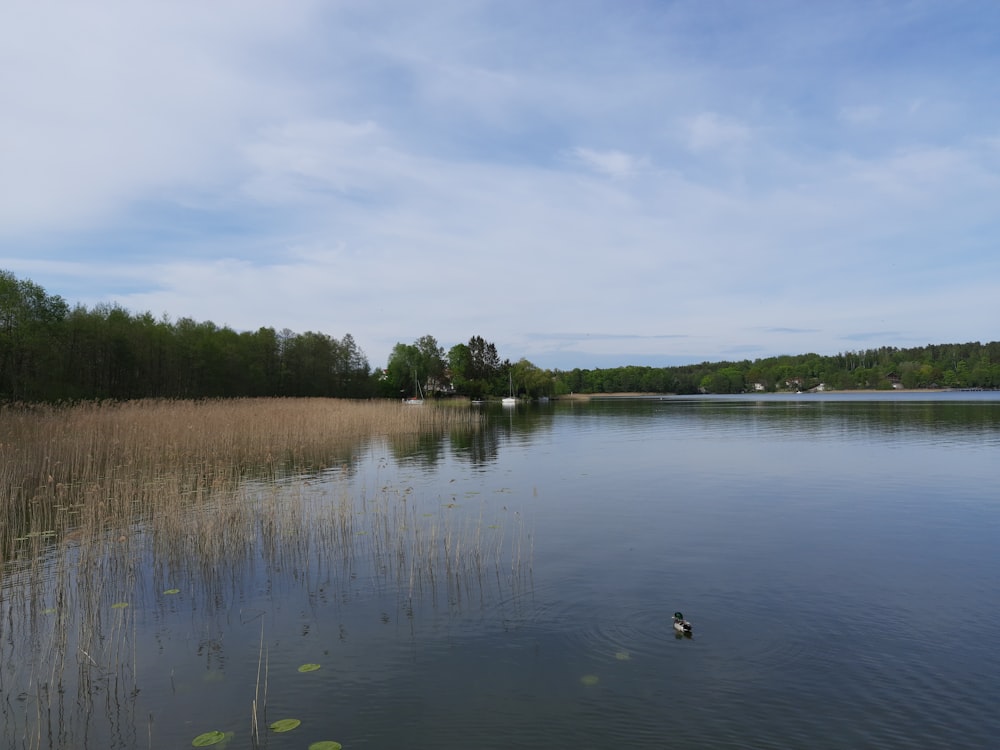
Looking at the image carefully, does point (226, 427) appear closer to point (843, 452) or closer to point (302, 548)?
point (302, 548)

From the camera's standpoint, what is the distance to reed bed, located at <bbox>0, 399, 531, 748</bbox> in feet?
22.4

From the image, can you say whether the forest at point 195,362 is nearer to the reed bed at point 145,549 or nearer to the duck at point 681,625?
the reed bed at point 145,549

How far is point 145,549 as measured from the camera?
39.1 feet

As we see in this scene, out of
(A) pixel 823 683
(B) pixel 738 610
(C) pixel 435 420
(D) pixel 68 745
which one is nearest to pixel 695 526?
(B) pixel 738 610

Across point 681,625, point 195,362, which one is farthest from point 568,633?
point 195,362

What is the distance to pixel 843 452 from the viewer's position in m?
28.7

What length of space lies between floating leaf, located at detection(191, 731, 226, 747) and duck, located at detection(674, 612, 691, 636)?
216 inches

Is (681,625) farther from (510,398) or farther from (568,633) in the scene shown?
(510,398)

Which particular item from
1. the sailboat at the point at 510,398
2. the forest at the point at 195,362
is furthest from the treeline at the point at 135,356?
the sailboat at the point at 510,398

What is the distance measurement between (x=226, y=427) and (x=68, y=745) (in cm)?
2240

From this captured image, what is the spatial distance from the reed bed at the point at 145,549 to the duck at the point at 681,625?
105 inches

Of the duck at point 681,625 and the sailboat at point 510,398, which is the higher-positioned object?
the sailboat at point 510,398

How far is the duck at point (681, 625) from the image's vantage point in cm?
793

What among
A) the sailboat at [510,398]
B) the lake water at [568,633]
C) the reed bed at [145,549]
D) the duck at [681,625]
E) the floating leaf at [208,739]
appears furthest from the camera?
the sailboat at [510,398]
